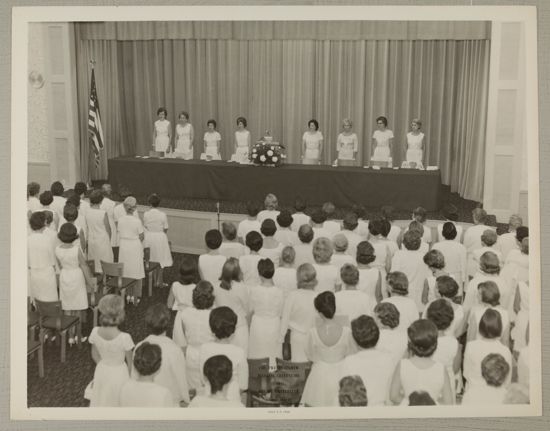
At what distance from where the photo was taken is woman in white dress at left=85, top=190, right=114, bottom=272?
7496mm

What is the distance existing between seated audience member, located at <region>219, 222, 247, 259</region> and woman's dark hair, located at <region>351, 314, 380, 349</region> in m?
2.19

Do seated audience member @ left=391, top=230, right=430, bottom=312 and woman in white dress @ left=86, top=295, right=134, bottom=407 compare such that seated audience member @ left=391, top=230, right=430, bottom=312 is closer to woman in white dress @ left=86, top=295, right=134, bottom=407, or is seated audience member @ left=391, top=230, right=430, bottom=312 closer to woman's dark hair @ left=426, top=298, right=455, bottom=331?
woman's dark hair @ left=426, top=298, right=455, bottom=331

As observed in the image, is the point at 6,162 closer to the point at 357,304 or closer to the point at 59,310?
the point at 59,310

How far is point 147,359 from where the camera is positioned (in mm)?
4199

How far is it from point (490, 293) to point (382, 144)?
6906mm

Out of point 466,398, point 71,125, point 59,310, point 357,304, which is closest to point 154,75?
point 71,125

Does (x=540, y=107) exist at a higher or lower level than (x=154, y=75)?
lower

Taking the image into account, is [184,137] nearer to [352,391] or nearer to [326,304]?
[326,304]

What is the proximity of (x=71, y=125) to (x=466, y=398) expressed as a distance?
7.85 meters

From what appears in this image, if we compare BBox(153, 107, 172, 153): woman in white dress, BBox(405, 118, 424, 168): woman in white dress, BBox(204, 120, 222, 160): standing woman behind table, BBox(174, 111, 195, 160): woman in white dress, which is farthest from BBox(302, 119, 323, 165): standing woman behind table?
BBox(153, 107, 172, 153): woman in white dress

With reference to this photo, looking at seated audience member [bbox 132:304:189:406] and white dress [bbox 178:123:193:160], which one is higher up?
white dress [bbox 178:123:193:160]

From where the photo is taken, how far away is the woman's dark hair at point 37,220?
191 inches

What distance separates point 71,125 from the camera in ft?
33.7

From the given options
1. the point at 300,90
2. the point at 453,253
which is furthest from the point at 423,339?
the point at 300,90
